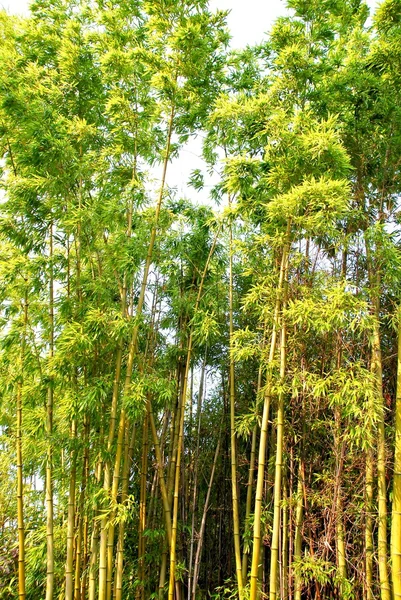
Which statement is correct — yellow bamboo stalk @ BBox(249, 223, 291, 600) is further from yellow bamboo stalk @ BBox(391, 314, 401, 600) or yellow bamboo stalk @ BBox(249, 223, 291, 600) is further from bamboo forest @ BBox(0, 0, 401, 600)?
yellow bamboo stalk @ BBox(391, 314, 401, 600)

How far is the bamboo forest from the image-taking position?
386cm

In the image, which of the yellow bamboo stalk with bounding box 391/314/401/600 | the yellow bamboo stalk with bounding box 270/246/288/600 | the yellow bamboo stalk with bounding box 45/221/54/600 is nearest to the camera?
the yellow bamboo stalk with bounding box 391/314/401/600

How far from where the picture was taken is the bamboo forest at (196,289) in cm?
386

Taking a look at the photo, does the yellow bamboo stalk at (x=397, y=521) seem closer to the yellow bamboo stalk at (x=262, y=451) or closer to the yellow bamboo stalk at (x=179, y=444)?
the yellow bamboo stalk at (x=262, y=451)

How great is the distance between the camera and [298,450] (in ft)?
14.0

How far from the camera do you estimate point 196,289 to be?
16.3 ft

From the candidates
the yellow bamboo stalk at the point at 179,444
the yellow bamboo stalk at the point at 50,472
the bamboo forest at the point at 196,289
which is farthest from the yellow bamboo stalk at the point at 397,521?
the yellow bamboo stalk at the point at 50,472

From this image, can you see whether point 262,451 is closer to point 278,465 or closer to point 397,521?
point 278,465

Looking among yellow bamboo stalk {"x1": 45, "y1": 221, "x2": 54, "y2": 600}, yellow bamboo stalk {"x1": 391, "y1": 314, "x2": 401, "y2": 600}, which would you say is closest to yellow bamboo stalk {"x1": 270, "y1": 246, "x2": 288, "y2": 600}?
yellow bamboo stalk {"x1": 391, "y1": 314, "x2": 401, "y2": 600}

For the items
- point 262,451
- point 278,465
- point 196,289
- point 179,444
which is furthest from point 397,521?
point 196,289

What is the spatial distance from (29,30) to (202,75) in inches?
63.4

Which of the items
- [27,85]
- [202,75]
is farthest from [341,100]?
[27,85]

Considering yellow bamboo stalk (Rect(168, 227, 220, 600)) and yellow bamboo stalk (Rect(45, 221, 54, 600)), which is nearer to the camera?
yellow bamboo stalk (Rect(45, 221, 54, 600))

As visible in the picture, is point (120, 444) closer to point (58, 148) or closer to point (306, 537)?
point (306, 537)
